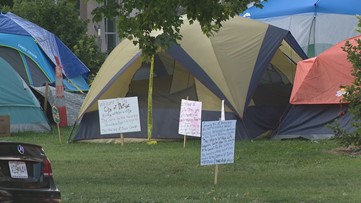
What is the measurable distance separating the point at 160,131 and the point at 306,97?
3.51 m

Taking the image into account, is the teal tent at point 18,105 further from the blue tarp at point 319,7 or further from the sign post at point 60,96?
the blue tarp at point 319,7

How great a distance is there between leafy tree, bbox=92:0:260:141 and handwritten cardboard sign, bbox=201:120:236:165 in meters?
1.46

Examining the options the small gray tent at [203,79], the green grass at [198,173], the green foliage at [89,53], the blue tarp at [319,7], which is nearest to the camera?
the green grass at [198,173]

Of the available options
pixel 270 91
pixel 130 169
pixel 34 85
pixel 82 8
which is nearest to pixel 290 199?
pixel 130 169

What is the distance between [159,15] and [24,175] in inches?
147

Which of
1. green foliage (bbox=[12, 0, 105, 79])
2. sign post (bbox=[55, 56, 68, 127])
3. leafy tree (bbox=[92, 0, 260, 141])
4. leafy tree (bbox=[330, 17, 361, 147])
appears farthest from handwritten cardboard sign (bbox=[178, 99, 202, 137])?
green foliage (bbox=[12, 0, 105, 79])

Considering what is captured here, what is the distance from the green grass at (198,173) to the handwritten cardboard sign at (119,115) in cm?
44

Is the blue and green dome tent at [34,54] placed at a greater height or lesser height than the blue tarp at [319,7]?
lesser

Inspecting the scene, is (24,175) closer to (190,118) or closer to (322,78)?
(190,118)

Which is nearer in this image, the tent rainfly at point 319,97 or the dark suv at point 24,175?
the dark suv at point 24,175

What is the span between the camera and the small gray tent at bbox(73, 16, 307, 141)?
57.2ft

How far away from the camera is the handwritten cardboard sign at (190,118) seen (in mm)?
16406

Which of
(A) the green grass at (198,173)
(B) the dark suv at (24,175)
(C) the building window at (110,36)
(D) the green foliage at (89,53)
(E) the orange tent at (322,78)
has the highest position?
(C) the building window at (110,36)

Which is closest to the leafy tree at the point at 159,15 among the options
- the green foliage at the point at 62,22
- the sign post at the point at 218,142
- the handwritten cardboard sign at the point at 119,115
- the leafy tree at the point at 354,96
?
the sign post at the point at 218,142
